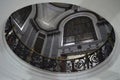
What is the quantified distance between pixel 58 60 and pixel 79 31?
13.4 ft

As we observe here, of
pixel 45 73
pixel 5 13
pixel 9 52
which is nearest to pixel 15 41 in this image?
pixel 9 52

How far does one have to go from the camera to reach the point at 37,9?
11789 millimetres

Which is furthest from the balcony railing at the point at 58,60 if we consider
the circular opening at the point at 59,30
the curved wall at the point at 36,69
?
the curved wall at the point at 36,69

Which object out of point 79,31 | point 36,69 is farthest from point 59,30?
point 36,69

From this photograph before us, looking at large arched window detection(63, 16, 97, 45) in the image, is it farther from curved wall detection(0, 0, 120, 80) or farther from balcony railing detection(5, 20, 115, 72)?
curved wall detection(0, 0, 120, 80)

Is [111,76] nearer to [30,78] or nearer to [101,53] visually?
[101,53]

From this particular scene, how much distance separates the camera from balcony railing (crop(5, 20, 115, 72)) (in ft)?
25.0

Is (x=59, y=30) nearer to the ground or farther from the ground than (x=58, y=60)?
farther from the ground

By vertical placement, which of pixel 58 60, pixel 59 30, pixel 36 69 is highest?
pixel 59 30

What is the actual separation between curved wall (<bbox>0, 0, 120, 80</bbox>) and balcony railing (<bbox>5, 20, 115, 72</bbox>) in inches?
18.8

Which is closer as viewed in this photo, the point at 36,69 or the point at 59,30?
the point at 36,69

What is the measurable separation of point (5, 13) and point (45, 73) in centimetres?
274

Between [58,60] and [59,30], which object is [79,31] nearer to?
[59,30]

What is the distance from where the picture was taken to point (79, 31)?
12.1m
